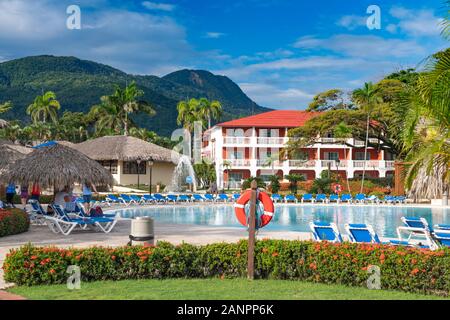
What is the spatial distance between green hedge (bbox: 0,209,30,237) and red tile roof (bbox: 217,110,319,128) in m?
35.6

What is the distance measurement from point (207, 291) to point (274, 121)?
45.3m

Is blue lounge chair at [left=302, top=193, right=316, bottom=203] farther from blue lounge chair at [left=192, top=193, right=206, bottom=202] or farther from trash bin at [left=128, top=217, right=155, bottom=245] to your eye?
trash bin at [left=128, top=217, right=155, bottom=245]

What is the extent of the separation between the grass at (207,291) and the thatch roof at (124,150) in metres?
34.5

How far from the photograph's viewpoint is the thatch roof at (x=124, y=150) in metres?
42.7

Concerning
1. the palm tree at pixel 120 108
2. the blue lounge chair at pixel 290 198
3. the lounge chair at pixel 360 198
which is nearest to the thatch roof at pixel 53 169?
the blue lounge chair at pixel 290 198

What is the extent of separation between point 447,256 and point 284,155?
34648 millimetres

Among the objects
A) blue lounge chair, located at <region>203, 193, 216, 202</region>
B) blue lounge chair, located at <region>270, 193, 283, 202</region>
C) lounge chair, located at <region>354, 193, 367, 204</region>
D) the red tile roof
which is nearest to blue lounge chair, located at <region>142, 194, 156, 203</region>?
blue lounge chair, located at <region>203, 193, 216, 202</region>

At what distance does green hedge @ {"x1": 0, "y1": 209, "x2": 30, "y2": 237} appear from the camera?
13953 mm

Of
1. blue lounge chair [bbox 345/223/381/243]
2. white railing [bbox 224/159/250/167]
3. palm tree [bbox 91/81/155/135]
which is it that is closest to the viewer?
blue lounge chair [bbox 345/223/381/243]

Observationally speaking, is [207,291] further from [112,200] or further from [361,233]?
[112,200]

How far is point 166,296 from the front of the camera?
6758 mm

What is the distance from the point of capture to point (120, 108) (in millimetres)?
55188
